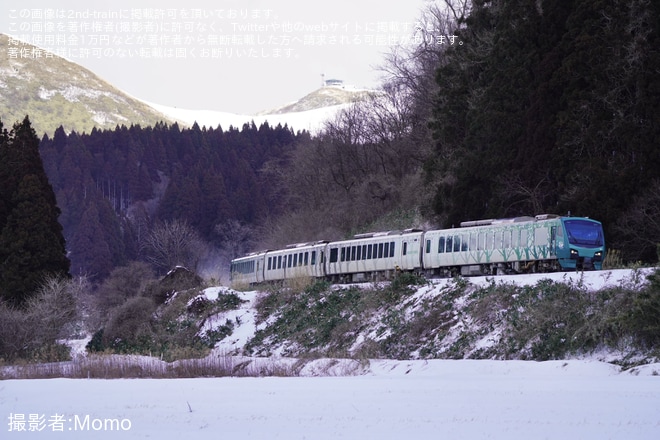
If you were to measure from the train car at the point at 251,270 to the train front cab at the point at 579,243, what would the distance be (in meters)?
24.4

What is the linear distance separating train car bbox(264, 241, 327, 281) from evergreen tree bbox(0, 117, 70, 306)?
1125 centimetres

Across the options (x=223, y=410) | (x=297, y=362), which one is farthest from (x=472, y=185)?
(x=223, y=410)

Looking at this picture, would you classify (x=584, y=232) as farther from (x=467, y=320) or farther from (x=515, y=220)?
(x=467, y=320)

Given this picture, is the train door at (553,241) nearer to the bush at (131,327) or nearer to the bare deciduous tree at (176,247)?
the bush at (131,327)

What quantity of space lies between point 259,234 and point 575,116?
77.3 metres

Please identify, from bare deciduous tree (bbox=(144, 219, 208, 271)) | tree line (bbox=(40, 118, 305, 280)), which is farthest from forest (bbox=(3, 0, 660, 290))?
tree line (bbox=(40, 118, 305, 280))

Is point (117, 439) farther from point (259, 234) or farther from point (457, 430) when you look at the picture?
point (259, 234)

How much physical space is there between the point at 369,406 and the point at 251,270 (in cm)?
4228

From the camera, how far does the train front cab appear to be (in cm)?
3591

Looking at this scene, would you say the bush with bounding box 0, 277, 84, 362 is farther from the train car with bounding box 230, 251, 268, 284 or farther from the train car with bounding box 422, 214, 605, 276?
the train car with bounding box 422, 214, 605, 276

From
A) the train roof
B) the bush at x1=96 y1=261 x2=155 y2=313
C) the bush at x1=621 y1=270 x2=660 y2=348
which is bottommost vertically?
the bush at x1=96 y1=261 x2=155 y2=313

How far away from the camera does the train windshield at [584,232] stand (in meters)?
35.9

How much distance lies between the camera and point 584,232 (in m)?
36.2

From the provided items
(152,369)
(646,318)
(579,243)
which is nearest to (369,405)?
(646,318)
